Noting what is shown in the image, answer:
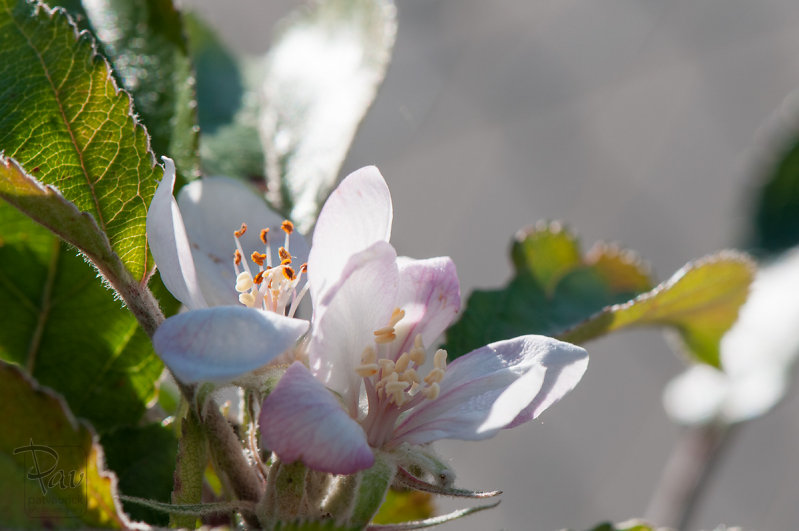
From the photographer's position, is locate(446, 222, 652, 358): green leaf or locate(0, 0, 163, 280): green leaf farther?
locate(446, 222, 652, 358): green leaf

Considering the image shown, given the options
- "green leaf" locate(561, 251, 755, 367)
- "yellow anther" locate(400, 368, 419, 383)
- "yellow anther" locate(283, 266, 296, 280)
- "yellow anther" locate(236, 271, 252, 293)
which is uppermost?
"green leaf" locate(561, 251, 755, 367)

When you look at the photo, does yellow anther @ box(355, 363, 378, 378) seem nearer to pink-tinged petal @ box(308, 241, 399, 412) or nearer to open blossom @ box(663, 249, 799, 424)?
pink-tinged petal @ box(308, 241, 399, 412)

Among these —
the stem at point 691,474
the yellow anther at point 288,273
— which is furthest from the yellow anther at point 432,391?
the stem at point 691,474

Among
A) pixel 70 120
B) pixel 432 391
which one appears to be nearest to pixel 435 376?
pixel 432 391

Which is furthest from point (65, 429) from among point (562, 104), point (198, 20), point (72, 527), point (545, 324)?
point (562, 104)

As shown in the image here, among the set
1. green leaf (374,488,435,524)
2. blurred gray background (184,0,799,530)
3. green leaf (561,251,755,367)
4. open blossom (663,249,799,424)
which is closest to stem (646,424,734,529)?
open blossom (663,249,799,424)

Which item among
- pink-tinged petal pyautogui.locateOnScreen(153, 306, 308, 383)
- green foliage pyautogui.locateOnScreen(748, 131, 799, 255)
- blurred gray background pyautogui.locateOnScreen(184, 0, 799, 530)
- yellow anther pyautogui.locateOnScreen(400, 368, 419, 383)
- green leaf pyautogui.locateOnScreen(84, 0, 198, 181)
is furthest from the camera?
blurred gray background pyautogui.locateOnScreen(184, 0, 799, 530)

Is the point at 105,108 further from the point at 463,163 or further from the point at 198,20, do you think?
the point at 463,163

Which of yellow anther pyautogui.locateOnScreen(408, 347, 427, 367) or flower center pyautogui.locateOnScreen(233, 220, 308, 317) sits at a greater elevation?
yellow anther pyautogui.locateOnScreen(408, 347, 427, 367)
